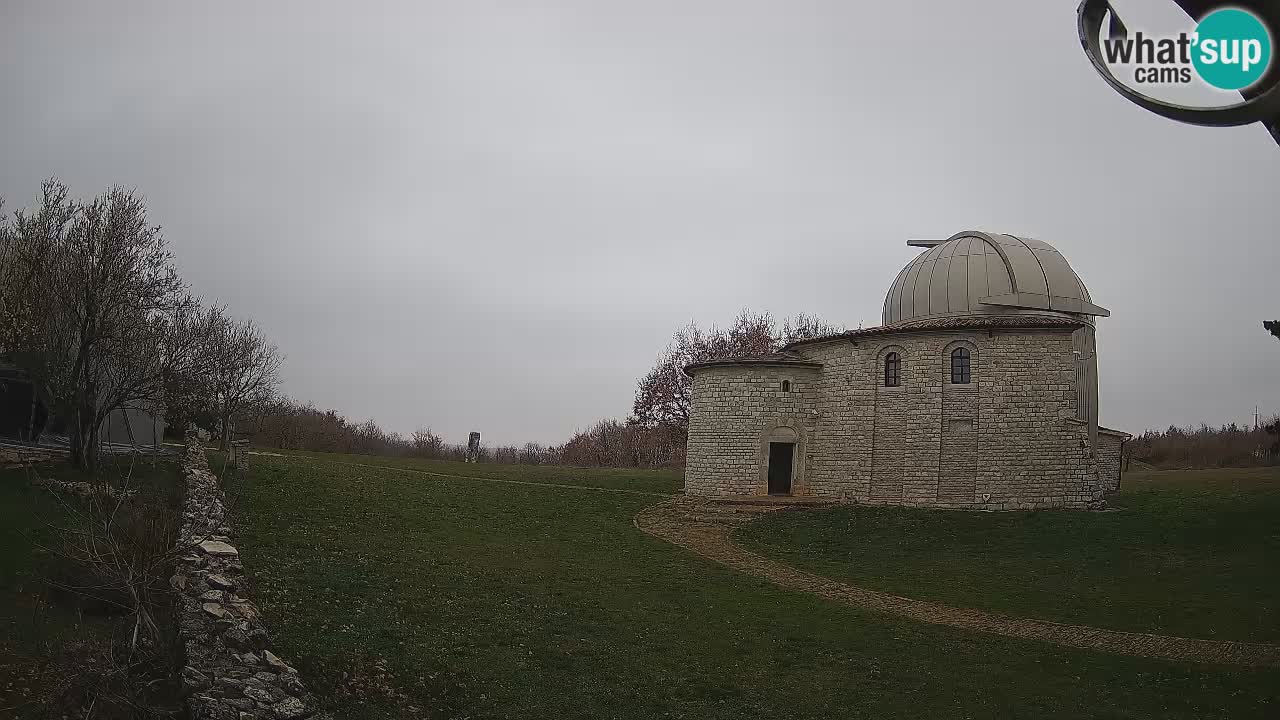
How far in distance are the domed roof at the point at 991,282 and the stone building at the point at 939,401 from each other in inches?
1.9

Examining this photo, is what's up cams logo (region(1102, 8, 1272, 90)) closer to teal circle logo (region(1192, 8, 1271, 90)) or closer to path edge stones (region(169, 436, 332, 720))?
teal circle logo (region(1192, 8, 1271, 90))

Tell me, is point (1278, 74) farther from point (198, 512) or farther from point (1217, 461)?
point (1217, 461)

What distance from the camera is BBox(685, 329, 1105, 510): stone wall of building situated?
23.7m

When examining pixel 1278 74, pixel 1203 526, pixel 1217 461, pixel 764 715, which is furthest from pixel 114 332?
pixel 1217 461

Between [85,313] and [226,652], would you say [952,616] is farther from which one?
[85,313]

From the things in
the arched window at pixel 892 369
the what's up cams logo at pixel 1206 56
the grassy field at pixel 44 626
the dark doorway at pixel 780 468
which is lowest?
the grassy field at pixel 44 626

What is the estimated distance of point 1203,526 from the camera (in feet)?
64.0

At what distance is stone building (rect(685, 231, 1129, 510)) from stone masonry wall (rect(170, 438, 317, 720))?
64.1 feet

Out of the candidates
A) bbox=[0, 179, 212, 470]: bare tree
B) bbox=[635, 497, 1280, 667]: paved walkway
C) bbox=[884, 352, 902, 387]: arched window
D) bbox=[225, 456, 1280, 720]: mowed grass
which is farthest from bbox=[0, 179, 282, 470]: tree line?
bbox=[884, 352, 902, 387]: arched window

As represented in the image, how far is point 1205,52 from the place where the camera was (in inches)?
149

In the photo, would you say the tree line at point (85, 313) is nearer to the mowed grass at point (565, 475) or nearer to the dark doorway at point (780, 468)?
the mowed grass at point (565, 475)

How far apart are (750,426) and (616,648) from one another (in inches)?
687

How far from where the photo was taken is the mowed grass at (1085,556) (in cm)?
1409

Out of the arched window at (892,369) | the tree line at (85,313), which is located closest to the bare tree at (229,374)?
the tree line at (85,313)
